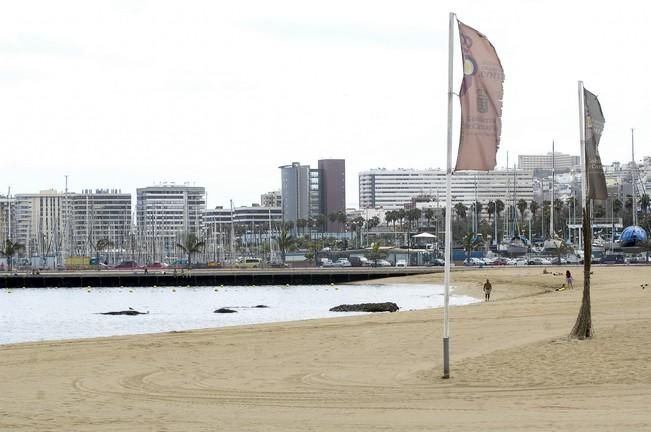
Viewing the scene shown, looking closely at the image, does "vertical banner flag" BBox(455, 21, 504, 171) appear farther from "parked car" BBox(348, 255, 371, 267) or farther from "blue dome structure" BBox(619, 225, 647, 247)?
"parked car" BBox(348, 255, 371, 267)

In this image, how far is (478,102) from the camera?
18438 mm

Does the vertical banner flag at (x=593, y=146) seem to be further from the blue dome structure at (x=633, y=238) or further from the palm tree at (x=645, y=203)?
the palm tree at (x=645, y=203)

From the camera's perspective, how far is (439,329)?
31828 mm

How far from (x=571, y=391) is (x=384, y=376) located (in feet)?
14.4

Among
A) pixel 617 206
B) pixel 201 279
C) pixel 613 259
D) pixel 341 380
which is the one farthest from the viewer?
pixel 617 206

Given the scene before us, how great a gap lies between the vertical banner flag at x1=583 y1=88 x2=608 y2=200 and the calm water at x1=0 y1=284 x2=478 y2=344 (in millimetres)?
26914

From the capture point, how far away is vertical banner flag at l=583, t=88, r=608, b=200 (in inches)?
981

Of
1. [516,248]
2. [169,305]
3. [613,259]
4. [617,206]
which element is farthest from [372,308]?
[617,206]

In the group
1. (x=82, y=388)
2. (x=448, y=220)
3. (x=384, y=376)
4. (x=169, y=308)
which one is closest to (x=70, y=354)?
(x=82, y=388)

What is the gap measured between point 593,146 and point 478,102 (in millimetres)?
7420

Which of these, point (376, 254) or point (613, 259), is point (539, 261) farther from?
point (376, 254)

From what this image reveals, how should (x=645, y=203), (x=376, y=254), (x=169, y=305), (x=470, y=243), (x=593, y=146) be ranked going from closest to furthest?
1. (x=593, y=146)
2. (x=169, y=305)
3. (x=470, y=243)
4. (x=376, y=254)
5. (x=645, y=203)

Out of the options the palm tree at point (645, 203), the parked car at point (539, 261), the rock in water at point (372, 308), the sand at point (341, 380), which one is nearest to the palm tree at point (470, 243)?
the parked car at point (539, 261)

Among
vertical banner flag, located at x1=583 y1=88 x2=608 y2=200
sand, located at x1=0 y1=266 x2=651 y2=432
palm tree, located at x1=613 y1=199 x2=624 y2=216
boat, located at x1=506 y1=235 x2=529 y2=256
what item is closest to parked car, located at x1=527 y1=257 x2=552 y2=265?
boat, located at x1=506 y1=235 x2=529 y2=256
